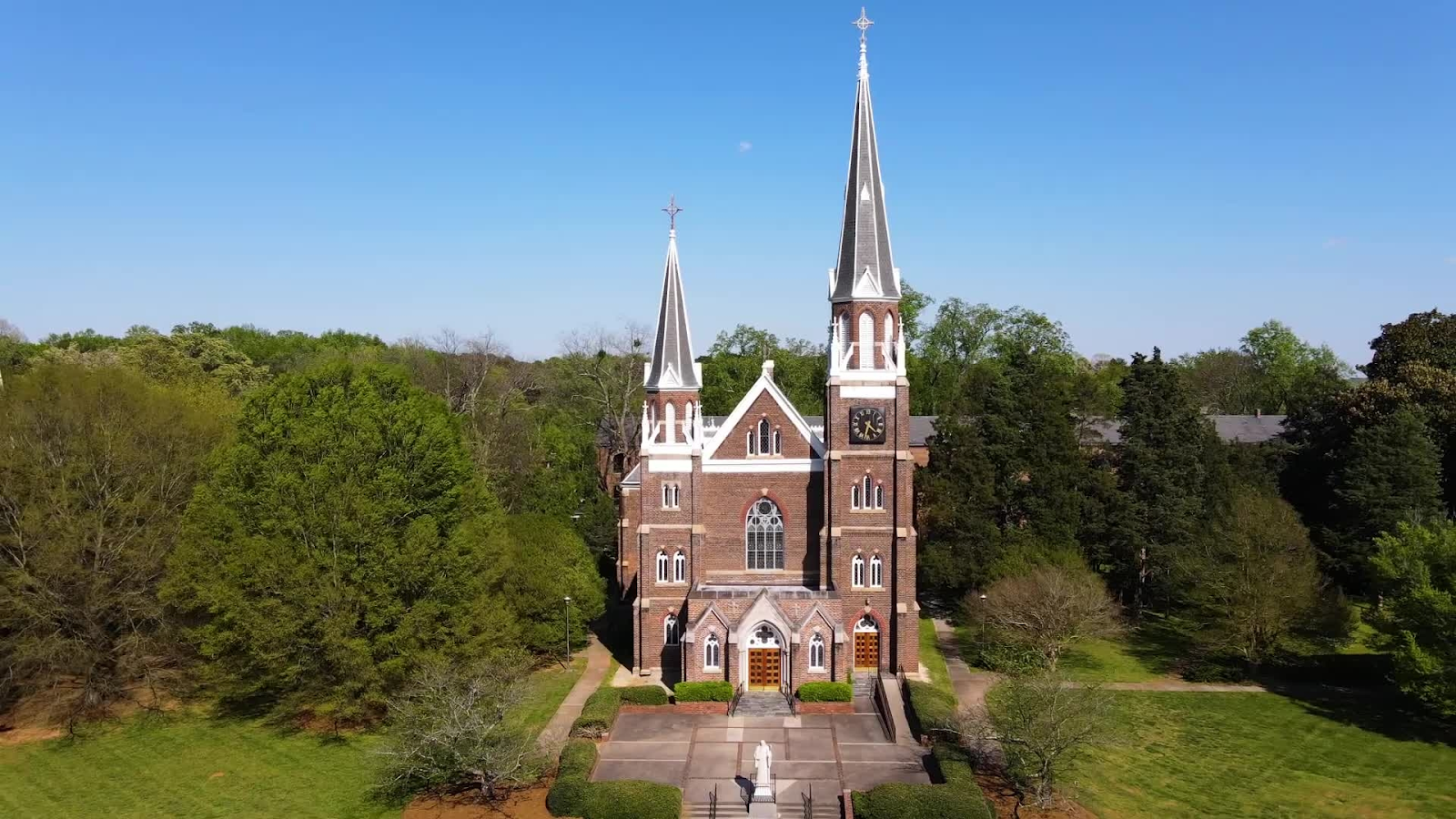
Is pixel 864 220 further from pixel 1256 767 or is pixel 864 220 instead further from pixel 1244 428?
pixel 1244 428

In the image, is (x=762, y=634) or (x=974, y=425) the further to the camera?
(x=974, y=425)

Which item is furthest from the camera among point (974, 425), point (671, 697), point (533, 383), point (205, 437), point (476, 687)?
point (533, 383)

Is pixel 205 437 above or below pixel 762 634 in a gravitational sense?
above

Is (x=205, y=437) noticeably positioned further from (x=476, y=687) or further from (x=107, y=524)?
(x=476, y=687)

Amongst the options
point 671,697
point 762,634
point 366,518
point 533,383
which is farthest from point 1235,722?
Answer: point 533,383

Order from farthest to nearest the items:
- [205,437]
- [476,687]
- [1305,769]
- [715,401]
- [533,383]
A: 1. [533,383]
2. [715,401]
3. [205,437]
4. [1305,769]
5. [476,687]

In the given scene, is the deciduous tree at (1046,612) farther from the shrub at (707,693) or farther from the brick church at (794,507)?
the shrub at (707,693)

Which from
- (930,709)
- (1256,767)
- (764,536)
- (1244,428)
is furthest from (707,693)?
(1244,428)

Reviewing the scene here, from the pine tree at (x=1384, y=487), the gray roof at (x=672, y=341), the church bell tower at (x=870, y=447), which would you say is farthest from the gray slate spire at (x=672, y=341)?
the pine tree at (x=1384, y=487)
